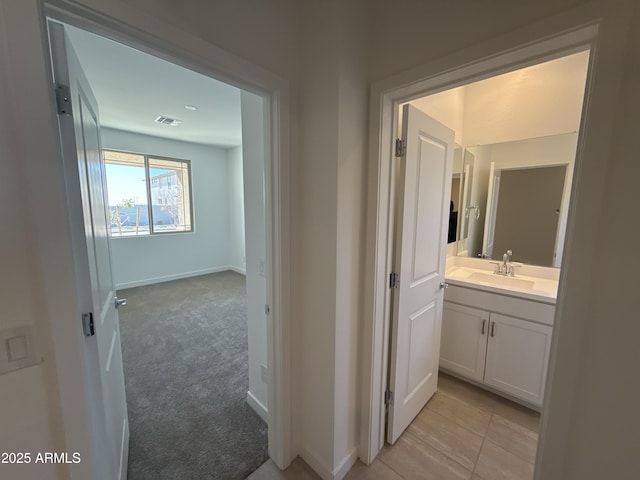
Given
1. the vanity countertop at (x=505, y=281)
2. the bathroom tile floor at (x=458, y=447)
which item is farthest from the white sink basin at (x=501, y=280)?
the bathroom tile floor at (x=458, y=447)

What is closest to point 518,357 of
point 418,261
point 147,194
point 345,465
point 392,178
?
point 418,261

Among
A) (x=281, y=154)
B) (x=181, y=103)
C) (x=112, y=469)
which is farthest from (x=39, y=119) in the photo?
(x=181, y=103)

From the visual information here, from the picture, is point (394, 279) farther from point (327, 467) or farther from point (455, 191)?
point (455, 191)

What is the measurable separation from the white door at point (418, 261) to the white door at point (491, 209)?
0.83 metres

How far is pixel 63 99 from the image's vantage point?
2.77ft

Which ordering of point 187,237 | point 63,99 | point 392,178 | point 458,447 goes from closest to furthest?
point 63,99, point 392,178, point 458,447, point 187,237

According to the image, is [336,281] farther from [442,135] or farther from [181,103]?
[181,103]

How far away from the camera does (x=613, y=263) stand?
2.73ft

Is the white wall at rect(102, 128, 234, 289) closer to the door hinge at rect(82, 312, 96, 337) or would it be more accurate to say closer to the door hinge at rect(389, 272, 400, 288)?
the door hinge at rect(82, 312, 96, 337)

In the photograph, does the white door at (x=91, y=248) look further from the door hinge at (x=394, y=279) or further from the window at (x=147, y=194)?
the window at (x=147, y=194)

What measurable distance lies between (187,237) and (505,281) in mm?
5302

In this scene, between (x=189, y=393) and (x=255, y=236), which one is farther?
(x=189, y=393)

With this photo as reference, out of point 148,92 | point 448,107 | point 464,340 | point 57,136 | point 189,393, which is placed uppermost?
point 148,92

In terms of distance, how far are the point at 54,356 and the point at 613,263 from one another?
178 centimetres
